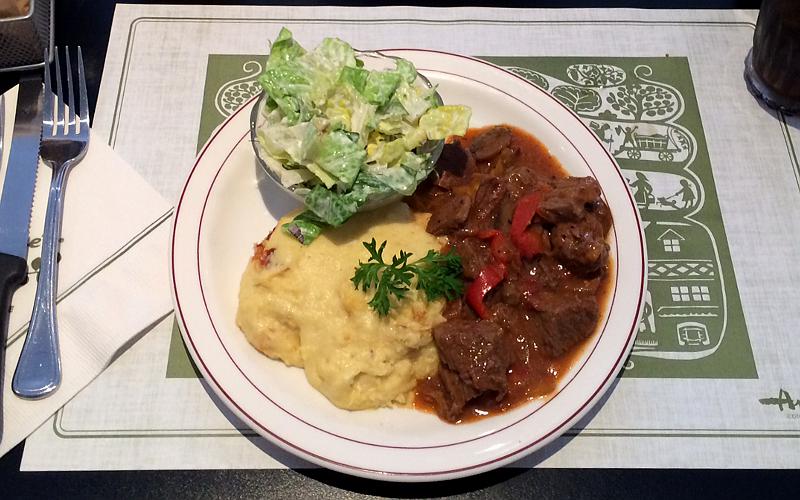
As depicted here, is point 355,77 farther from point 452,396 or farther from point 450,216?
point 452,396

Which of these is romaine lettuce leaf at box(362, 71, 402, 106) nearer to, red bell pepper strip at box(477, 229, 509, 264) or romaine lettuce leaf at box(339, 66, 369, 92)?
romaine lettuce leaf at box(339, 66, 369, 92)

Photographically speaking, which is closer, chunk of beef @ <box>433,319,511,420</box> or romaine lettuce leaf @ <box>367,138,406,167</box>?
chunk of beef @ <box>433,319,511,420</box>

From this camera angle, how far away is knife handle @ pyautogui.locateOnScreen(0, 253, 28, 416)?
378 cm

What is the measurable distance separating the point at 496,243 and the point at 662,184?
158cm

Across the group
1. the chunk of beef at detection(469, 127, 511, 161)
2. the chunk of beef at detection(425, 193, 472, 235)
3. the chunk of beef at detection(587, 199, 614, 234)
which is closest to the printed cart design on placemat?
the chunk of beef at detection(587, 199, 614, 234)

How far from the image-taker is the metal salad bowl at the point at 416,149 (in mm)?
3910

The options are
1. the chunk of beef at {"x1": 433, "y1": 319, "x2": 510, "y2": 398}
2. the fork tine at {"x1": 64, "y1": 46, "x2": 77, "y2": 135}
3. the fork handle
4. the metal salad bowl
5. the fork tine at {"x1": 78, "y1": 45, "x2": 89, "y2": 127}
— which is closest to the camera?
the chunk of beef at {"x1": 433, "y1": 319, "x2": 510, "y2": 398}

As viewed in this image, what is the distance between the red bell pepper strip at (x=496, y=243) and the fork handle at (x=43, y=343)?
255cm

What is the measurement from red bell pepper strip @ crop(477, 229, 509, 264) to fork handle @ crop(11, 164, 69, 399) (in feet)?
8.37

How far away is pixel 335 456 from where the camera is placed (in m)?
3.32

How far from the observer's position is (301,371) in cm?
Result: 381

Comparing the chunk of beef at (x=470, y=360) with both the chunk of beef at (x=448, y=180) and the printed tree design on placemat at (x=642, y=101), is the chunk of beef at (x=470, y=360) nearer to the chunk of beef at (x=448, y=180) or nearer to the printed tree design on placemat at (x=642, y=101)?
the chunk of beef at (x=448, y=180)

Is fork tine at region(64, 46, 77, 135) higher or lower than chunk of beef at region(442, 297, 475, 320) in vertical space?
higher

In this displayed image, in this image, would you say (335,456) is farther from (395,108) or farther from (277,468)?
(395,108)
